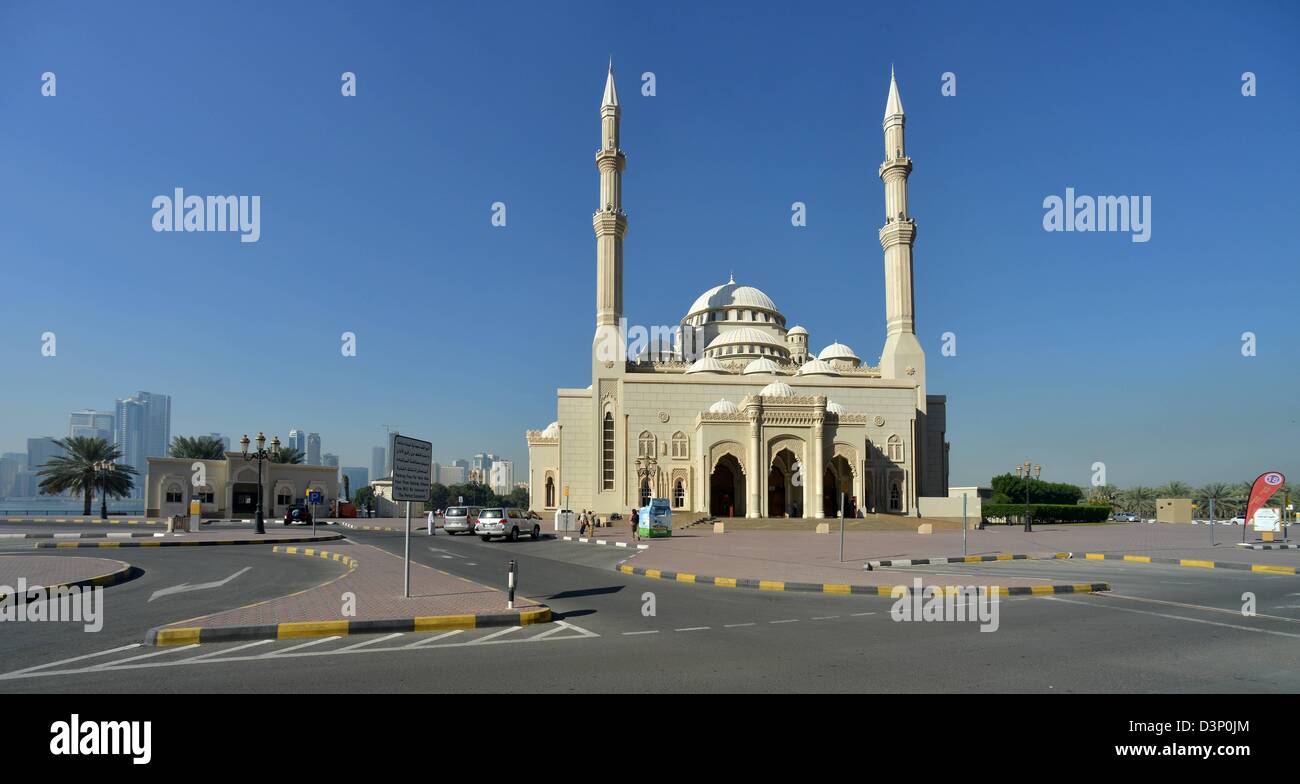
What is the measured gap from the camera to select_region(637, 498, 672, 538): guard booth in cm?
3325

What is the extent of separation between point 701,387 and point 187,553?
125 ft

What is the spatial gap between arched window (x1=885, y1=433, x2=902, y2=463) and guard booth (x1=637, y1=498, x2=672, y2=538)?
2563cm

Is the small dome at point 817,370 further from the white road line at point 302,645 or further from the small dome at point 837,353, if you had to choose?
the white road line at point 302,645

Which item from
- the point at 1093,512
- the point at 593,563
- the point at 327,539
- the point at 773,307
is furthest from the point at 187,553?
the point at 1093,512

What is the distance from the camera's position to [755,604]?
12.5m

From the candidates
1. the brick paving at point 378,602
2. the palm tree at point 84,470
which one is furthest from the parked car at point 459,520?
the palm tree at point 84,470

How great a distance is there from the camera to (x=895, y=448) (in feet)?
177

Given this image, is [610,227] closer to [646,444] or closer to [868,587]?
[646,444]

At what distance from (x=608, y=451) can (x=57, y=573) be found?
40.7 meters

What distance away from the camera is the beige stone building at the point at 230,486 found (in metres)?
50.9

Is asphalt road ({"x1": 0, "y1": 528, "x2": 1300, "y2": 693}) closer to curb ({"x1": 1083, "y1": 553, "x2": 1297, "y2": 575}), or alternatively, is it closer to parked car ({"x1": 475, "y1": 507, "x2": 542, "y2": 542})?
curb ({"x1": 1083, "y1": 553, "x2": 1297, "y2": 575})

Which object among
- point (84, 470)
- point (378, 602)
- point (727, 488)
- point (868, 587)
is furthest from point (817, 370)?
point (84, 470)
